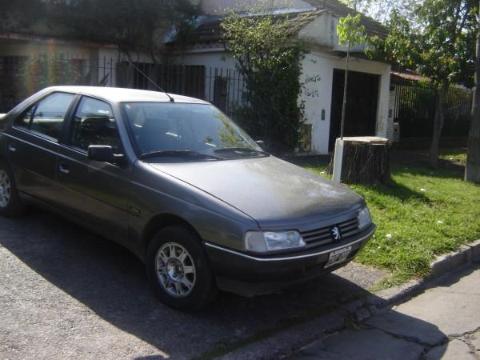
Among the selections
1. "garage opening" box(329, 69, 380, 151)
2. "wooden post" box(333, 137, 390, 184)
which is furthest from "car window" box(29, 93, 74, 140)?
"garage opening" box(329, 69, 380, 151)

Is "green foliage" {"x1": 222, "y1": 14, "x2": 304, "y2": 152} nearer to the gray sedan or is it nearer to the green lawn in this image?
the green lawn

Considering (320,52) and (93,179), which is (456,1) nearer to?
(320,52)

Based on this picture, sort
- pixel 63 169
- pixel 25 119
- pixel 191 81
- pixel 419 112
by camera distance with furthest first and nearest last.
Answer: pixel 419 112, pixel 191 81, pixel 25 119, pixel 63 169

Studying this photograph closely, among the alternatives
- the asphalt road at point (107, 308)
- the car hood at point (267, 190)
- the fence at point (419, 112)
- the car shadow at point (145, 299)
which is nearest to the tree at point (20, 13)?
the car shadow at point (145, 299)

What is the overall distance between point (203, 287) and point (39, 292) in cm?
138

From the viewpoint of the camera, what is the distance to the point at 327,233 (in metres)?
4.17

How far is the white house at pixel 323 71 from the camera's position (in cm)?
1302

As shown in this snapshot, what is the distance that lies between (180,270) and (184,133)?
1.41 meters

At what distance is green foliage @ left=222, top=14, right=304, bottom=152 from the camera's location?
1170 centimetres

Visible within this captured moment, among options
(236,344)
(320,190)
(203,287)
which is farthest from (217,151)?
(236,344)

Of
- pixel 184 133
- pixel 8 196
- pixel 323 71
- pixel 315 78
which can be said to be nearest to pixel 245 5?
pixel 323 71

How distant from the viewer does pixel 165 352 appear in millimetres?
3646

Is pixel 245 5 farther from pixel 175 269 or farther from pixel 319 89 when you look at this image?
pixel 175 269

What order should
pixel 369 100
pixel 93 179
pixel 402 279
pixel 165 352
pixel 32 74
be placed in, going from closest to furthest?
pixel 165 352
pixel 93 179
pixel 402 279
pixel 32 74
pixel 369 100
